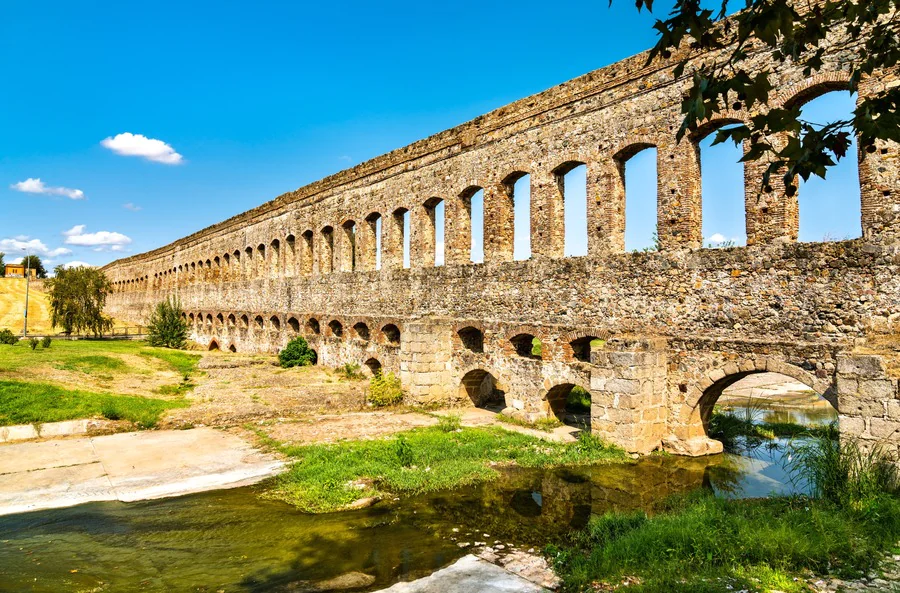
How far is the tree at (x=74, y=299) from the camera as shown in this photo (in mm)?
32750

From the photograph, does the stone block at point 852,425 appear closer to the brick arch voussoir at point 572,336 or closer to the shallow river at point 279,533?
the shallow river at point 279,533

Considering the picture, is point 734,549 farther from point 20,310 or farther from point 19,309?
point 19,309

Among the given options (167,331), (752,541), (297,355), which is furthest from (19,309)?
(752,541)

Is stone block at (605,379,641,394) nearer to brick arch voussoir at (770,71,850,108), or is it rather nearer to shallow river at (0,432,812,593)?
shallow river at (0,432,812,593)

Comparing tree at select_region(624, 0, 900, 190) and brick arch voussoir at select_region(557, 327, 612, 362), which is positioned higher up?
tree at select_region(624, 0, 900, 190)

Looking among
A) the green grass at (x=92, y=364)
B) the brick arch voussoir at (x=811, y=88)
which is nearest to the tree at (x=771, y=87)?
the brick arch voussoir at (x=811, y=88)

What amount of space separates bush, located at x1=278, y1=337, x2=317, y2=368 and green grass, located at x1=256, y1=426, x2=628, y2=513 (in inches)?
421

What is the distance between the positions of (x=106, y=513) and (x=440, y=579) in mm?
4932

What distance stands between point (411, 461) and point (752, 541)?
18.8ft

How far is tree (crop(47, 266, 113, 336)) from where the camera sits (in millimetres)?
32750

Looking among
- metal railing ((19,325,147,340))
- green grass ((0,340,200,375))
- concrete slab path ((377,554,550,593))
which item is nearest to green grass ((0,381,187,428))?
green grass ((0,340,200,375))

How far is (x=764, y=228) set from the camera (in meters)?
10.0

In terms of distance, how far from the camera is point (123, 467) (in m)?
9.70

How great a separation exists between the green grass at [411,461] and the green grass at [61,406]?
3.51m
